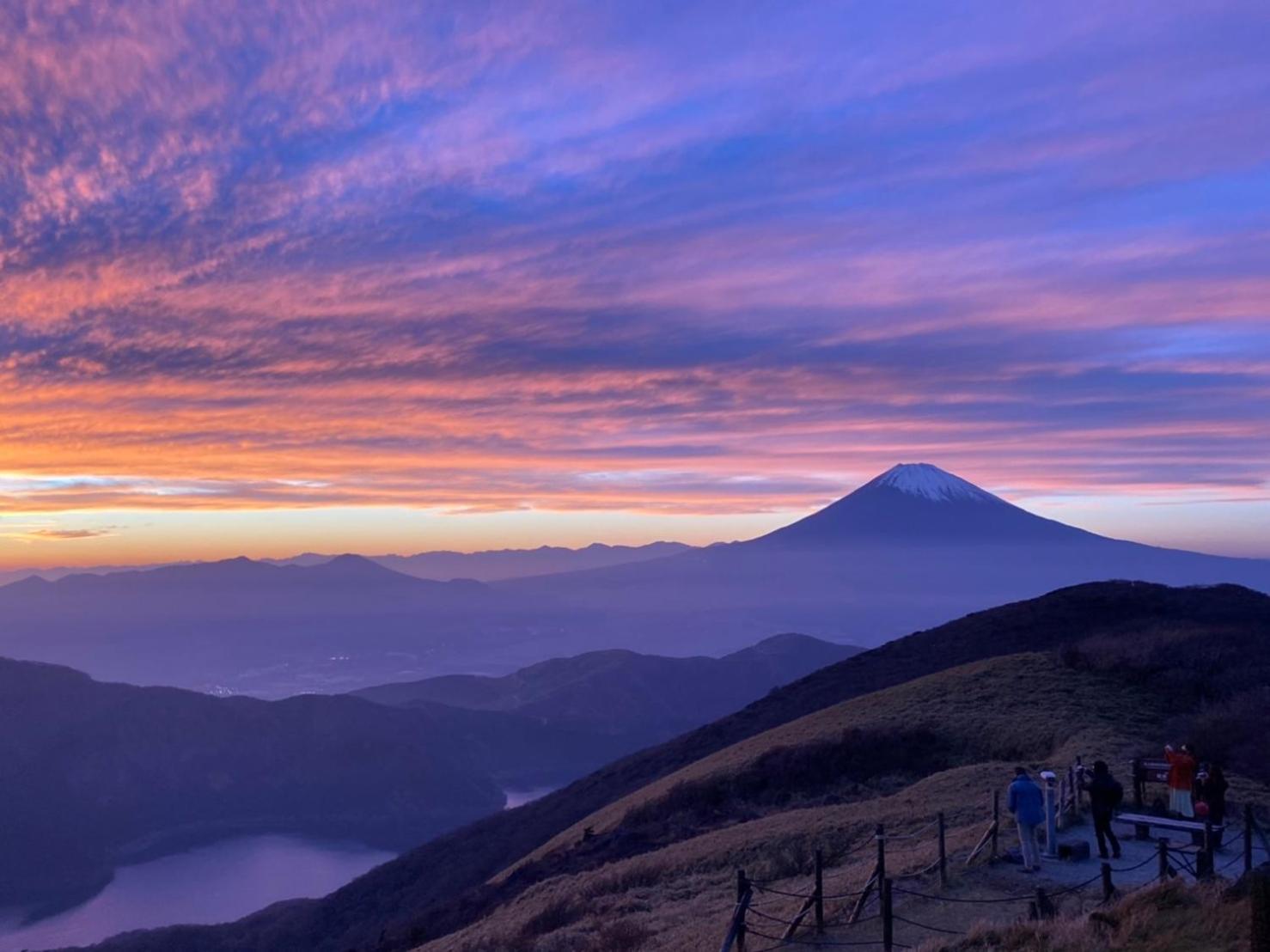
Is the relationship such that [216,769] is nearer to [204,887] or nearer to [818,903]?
[204,887]

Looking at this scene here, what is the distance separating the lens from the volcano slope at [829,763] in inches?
942

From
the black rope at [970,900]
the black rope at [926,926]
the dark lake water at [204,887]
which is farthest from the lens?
the dark lake water at [204,887]

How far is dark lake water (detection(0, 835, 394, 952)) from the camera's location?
83.5m

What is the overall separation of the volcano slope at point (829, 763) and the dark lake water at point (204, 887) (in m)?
33.1

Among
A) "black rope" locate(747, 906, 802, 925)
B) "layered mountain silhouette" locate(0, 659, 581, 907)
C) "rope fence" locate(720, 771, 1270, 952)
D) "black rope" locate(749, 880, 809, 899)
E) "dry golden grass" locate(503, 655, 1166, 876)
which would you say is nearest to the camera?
"rope fence" locate(720, 771, 1270, 952)

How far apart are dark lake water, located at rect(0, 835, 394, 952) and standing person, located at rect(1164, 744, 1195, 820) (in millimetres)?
82338

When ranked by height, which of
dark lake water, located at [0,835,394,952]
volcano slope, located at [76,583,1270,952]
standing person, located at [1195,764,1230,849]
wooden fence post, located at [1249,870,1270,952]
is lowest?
dark lake water, located at [0,835,394,952]

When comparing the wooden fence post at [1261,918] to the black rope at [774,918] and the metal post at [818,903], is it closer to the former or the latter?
the metal post at [818,903]

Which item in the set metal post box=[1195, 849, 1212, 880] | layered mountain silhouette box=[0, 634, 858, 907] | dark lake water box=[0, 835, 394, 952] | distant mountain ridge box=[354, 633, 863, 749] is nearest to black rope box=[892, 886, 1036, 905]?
metal post box=[1195, 849, 1212, 880]

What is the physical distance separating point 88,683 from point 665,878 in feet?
436

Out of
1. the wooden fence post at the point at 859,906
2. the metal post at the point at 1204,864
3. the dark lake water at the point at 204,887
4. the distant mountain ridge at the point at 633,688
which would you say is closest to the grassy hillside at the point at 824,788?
the wooden fence post at the point at 859,906

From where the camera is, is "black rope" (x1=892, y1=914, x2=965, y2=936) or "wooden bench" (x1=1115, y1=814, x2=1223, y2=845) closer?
"black rope" (x1=892, y1=914, x2=965, y2=936)

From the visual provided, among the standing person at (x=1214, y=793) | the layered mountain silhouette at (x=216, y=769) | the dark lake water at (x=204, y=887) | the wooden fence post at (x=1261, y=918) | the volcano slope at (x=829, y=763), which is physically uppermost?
the wooden fence post at (x=1261, y=918)

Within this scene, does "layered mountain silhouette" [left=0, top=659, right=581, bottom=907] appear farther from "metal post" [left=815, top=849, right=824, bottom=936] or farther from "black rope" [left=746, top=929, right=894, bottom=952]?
"metal post" [left=815, top=849, right=824, bottom=936]
